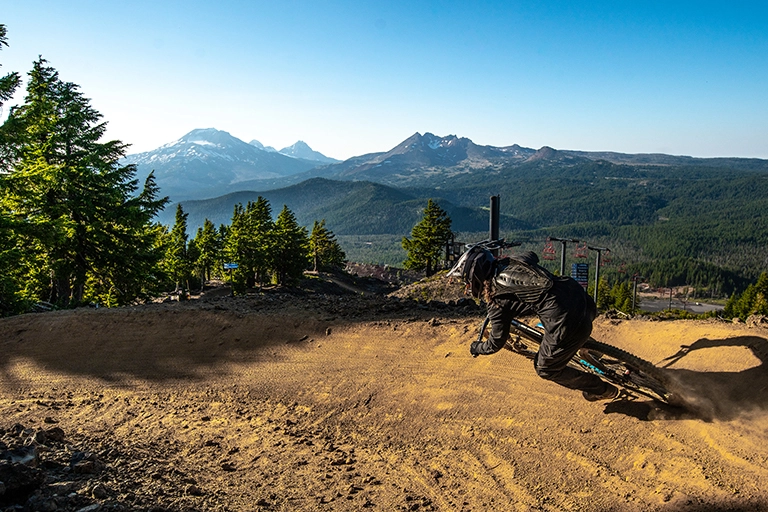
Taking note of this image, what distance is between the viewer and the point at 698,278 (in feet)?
579

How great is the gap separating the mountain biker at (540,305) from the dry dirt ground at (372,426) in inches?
48.2

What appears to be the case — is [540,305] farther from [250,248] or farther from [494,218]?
[250,248]

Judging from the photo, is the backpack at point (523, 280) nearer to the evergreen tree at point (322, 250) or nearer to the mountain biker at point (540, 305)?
the mountain biker at point (540, 305)

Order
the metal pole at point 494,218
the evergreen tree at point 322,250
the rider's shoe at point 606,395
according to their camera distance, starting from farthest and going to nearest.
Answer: the evergreen tree at point 322,250, the metal pole at point 494,218, the rider's shoe at point 606,395

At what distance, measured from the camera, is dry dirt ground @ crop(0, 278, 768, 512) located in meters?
5.63

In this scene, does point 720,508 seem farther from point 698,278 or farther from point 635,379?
point 698,278

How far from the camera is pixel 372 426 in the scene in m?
8.06

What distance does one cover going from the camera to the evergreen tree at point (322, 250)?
72.7 metres

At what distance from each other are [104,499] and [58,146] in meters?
25.7

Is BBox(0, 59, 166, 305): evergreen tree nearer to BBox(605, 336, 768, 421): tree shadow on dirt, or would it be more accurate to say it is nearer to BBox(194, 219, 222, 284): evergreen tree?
BBox(605, 336, 768, 421): tree shadow on dirt

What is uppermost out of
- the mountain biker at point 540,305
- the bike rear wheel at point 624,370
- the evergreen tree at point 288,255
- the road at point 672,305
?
the mountain biker at point 540,305

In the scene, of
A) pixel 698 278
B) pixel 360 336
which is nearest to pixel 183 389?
pixel 360 336

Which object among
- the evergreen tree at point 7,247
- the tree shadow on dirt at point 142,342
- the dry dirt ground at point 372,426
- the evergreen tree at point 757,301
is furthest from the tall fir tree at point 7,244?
the evergreen tree at point 757,301

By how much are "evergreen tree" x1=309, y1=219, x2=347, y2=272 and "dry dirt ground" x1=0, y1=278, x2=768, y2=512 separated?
190ft
